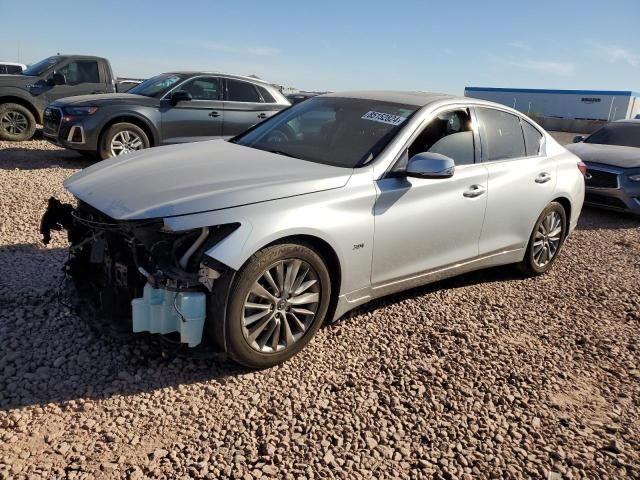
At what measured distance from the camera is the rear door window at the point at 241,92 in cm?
947

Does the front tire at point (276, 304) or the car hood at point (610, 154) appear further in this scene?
the car hood at point (610, 154)

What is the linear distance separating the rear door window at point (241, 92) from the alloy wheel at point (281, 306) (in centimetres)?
684

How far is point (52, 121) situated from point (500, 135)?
7415 mm

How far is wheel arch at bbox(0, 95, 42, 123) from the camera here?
1075 cm

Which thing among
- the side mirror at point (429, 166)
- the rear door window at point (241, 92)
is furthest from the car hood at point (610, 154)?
the side mirror at point (429, 166)

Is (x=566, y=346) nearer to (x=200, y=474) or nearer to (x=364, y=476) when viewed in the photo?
(x=364, y=476)

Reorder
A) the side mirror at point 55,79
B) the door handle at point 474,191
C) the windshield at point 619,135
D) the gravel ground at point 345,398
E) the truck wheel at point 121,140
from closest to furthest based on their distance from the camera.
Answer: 1. the gravel ground at point 345,398
2. the door handle at point 474,191
3. the truck wheel at point 121,140
4. the windshield at point 619,135
5. the side mirror at point 55,79

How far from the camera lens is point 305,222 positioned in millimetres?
3168

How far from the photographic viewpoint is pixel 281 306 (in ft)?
10.6

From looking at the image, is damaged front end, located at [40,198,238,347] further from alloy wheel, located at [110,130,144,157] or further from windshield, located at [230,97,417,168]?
alloy wheel, located at [110,130,144,157]

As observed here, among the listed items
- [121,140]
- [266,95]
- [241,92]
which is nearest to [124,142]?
[121,140]

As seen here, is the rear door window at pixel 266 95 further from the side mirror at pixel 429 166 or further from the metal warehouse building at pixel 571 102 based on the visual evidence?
the metal warehouse building at pixel 571 102

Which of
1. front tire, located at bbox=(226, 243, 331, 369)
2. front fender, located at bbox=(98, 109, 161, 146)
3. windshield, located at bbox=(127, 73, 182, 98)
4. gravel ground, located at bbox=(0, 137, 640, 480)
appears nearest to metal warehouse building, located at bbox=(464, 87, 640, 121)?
windshield, located at bbox=(127, 73, 182, 98)

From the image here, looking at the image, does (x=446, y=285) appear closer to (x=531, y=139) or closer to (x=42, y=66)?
(x=531, y=139)
